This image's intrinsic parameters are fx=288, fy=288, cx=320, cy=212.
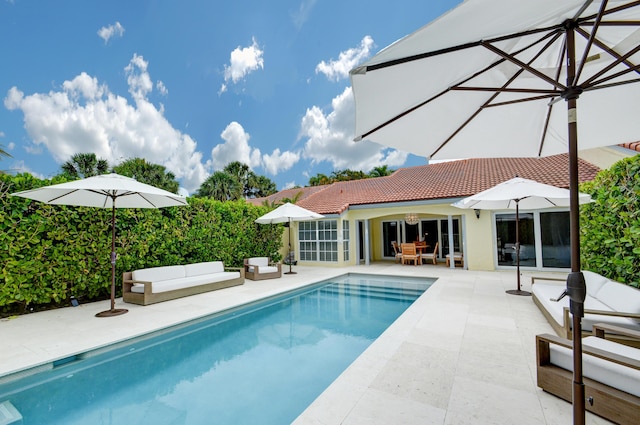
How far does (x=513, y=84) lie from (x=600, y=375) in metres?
3.07

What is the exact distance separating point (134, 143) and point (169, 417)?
2940cm

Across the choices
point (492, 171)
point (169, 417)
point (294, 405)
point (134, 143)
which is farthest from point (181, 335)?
point (134, 143)

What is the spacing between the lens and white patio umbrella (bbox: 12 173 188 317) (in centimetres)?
601

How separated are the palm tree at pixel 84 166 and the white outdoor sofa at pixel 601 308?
23911 mm

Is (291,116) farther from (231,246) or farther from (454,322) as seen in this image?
(454,322)

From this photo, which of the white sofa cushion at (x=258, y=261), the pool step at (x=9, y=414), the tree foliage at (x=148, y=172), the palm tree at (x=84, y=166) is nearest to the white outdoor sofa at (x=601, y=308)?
the pool step at (x=9, y=414)

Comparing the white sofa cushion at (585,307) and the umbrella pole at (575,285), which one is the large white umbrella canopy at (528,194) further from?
the umbrella pole at (575,285)

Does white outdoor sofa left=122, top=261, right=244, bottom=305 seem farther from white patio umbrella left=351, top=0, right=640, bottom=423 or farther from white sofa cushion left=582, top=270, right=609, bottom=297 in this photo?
white sofa cushion left=582, top=270, right=609, bottom=297

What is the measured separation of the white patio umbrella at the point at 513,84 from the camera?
1942mm

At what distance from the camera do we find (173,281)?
8.59 meters

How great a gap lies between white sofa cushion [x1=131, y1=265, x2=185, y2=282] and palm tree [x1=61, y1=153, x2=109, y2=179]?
15.0 metres

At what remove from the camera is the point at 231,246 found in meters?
12.0

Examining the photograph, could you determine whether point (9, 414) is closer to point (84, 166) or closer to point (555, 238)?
point (555, 238)

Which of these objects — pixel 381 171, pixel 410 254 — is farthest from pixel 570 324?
pixel 381 171
